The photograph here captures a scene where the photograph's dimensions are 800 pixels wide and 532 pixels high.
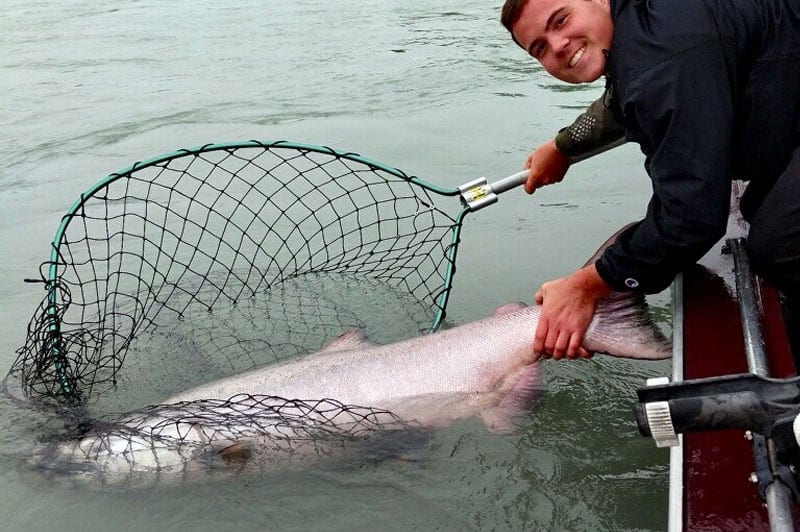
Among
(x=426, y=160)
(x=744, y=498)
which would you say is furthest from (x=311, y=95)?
(x=744, y=498)

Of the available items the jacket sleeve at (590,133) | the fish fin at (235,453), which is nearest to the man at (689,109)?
the jacket sleeve at (590,133)

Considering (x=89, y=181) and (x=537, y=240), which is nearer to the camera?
(x=537, y=240)

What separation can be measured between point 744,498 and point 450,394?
1.49 m

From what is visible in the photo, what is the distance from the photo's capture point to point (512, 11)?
9.07 ft

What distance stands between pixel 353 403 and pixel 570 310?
101 centimetres

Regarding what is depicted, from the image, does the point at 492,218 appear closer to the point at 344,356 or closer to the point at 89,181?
the point at 344,356

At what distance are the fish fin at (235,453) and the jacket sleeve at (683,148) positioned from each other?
166cm

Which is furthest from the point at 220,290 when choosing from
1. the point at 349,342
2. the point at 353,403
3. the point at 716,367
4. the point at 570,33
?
the point at 716,367

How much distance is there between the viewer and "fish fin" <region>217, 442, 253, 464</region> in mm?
3266

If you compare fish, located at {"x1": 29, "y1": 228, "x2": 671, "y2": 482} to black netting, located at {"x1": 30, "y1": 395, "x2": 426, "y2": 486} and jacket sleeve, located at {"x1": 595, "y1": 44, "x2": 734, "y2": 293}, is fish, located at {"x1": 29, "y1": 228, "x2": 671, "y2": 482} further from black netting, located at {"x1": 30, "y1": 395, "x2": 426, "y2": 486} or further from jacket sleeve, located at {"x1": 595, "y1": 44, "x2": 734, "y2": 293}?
jacket sleeve, located at {"x1": 595, "y1": 44, "x2": 734, "y2": 293}

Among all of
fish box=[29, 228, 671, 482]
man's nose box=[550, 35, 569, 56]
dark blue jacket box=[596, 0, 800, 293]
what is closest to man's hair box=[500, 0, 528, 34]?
man's nose box=[550, 35, 569, 56]

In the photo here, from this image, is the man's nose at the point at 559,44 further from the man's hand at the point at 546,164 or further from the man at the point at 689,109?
the man's hand at the point at 546,164

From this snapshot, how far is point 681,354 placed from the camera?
2779 millimetres

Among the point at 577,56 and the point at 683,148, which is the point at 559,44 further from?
the point at 683,148
